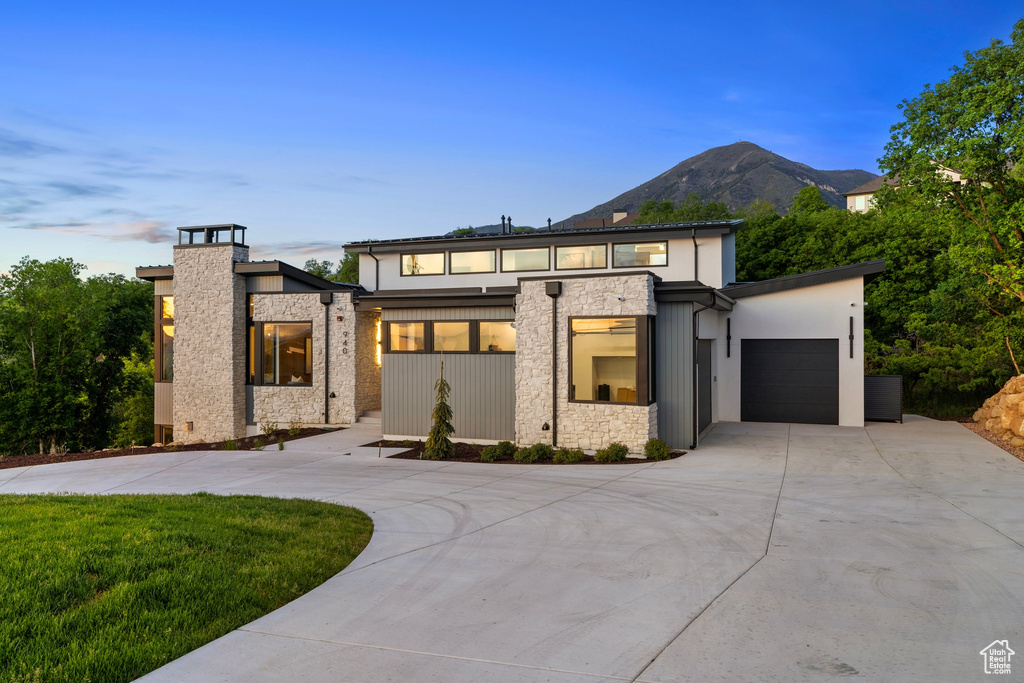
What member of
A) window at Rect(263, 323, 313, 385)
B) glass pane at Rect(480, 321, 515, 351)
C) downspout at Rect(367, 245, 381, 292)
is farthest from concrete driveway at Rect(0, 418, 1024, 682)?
downspout at Rect(367, 245, 381, 292)

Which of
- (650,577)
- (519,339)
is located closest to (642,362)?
(519,339)

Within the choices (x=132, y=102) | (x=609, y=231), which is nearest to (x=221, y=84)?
(x=132, y=102)

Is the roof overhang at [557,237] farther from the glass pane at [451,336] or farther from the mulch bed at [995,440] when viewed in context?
the mulch bed at [995,440]

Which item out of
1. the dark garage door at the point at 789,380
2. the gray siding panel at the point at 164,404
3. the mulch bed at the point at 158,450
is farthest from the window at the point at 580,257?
the gray siding panel at the point at 164,404

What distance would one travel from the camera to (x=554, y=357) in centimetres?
1359

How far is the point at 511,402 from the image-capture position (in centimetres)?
1467

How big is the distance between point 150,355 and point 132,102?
24.5 meters

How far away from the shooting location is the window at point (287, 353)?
18469mm

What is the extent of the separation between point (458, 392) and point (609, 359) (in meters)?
4.06

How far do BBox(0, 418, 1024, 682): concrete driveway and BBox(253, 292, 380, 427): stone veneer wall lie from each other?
6.59 m

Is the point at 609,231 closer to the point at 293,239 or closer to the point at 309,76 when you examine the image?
the point at 309,76

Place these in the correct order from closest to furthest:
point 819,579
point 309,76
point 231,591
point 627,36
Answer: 1. point 231,591
2. point 819,579
3. point 309,76
4. point 627,36

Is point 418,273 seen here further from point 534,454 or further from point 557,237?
point 534,454

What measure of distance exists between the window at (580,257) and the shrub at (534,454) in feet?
28.2
